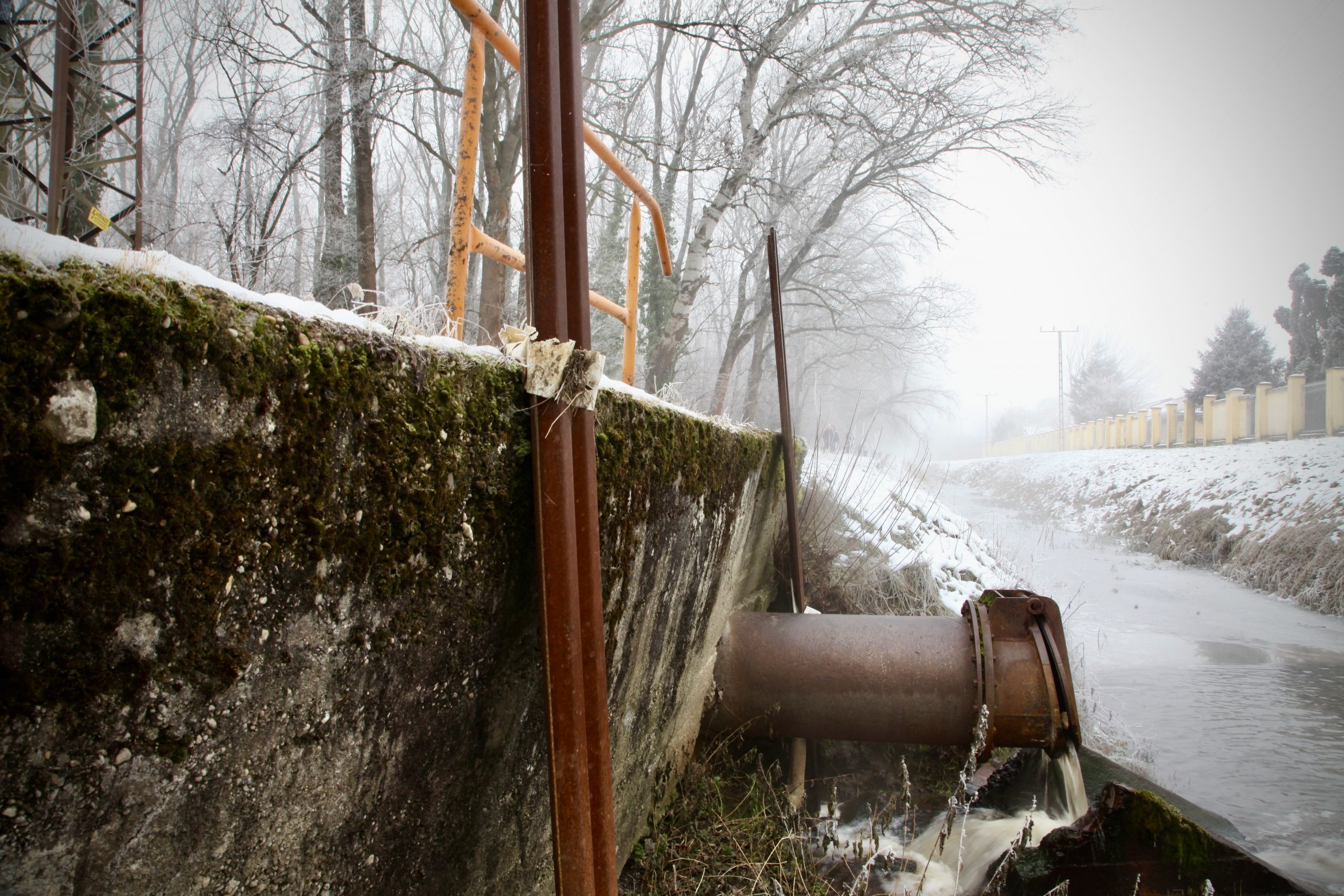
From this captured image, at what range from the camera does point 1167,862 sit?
2.22m

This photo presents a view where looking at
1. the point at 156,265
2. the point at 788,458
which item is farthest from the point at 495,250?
the point at 788,458

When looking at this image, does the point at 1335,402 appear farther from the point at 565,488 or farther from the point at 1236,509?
the point at 565,488

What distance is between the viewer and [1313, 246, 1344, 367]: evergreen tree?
71.9 ft

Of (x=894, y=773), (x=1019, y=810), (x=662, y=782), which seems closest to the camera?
(x=662, y=782)

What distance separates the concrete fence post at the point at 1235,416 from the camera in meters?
19.3

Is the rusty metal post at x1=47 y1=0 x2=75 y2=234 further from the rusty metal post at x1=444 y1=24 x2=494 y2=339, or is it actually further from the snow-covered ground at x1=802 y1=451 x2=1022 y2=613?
the snow-covered ground at x1=802 y1=451 x2=1022 y2=613

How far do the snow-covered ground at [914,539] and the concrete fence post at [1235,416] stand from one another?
15639 millimetres

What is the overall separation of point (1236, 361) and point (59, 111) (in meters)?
38.3

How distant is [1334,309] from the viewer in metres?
23.6

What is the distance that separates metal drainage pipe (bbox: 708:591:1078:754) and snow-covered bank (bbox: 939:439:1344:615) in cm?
1040

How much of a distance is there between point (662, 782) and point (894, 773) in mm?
2076

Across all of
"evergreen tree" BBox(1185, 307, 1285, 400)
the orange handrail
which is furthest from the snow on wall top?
"evergreen tree" BBox(1185, 307, 1285, 400)

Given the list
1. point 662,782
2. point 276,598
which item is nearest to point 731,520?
point 662,782

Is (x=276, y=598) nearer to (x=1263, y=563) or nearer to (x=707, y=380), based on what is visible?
(x=1263, y=563)
